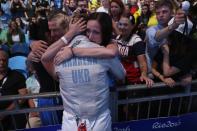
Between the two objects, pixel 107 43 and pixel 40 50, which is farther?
pixel 40 50

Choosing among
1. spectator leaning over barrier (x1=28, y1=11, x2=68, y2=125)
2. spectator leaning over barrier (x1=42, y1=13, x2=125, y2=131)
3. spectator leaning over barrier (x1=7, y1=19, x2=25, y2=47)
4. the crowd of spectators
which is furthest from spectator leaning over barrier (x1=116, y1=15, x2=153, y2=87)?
spectator leaning over barrier (x1=7, y1=19, x2=25, y2=47)

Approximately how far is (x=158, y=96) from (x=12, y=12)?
12397mm

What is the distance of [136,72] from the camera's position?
3525 mm

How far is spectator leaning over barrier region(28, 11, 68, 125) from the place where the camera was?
3.06 metres

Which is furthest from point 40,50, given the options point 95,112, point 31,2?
point 31,2

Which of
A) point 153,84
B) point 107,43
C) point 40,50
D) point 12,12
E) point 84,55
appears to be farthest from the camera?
point 12,12

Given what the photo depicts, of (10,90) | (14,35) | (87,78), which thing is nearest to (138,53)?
(87,78)

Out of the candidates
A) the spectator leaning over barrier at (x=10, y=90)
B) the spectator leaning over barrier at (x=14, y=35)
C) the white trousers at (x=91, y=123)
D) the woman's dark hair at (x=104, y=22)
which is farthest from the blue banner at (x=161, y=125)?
the spectator leaning over barrier at (x=14, y=35)

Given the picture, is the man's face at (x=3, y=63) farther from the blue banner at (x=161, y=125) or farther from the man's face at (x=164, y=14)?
the man's face at (x=164, y=14)

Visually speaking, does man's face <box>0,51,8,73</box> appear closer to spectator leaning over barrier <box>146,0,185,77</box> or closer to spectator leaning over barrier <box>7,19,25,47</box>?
spectator leaning over barrier <box>146,0,185,77</box>

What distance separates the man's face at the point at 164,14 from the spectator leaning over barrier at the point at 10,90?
153 cm

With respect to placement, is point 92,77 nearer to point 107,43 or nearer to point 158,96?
point 107,43

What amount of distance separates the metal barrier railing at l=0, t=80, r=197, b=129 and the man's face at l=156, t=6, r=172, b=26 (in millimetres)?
622

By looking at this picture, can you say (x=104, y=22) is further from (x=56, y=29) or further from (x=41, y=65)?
(x=41, y=65)
